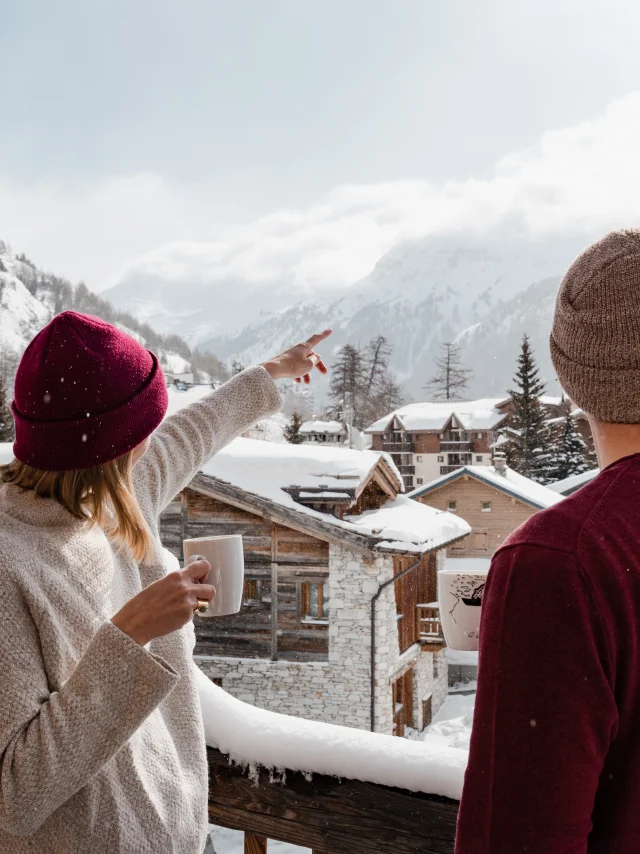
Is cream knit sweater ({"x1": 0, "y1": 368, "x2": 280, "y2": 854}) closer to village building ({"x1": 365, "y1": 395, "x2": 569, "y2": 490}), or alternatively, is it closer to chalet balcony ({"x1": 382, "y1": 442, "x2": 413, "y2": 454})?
village building ({"x1": 365, "y1": 395, "x2": 569, "y2": 490})

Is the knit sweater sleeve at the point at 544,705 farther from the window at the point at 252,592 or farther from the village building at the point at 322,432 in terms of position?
the village building at the point at 322,432

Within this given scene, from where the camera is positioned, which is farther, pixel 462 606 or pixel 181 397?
pixel 181 397

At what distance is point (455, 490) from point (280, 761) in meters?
7.76

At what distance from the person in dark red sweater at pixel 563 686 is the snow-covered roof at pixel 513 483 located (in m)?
6.61

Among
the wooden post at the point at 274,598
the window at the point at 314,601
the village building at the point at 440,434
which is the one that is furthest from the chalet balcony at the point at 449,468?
the wooden post at the point at 274,598

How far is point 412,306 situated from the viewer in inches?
1513

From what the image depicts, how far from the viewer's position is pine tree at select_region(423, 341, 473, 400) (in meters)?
7.21

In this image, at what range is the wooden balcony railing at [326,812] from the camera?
2.51ft

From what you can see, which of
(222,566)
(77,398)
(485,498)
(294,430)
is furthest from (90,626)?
(294,430)

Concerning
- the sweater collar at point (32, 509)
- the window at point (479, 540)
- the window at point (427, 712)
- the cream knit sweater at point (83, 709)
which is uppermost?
the sweater collar at point (32, 509)

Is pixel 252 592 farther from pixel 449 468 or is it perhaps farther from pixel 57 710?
pixel 57 710

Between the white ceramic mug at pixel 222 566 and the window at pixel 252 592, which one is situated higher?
the white ceramic mug at pixel 222 566

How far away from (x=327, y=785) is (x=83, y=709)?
423mm

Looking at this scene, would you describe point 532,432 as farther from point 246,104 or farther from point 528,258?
point 528,258
